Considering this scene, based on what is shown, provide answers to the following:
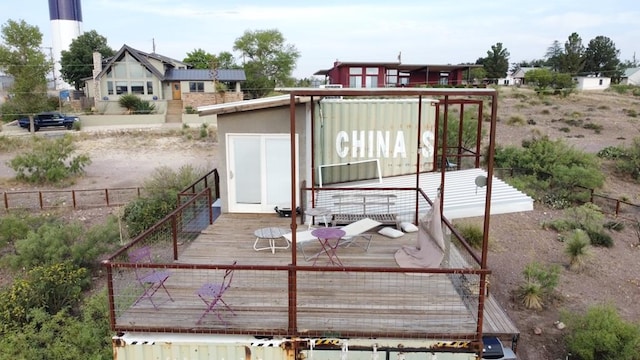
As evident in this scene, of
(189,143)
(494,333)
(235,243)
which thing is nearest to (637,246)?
(494,333)

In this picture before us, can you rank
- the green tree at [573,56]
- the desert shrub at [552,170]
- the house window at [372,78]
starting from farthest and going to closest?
the green tree at [573,56] < the house window at [372,78] < the desert shrub at [552,170]

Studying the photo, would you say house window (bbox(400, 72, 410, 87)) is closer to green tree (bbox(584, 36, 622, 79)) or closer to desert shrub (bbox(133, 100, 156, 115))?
desert shrub (bbox(133, 100, 156, 115))

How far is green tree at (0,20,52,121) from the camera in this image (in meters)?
35.2

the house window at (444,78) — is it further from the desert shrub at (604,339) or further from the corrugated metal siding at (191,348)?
the corrugated metal siding at (191,348)

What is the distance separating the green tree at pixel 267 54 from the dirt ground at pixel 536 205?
30.7m

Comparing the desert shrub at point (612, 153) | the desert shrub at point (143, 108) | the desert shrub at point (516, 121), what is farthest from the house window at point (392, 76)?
the desert shrub at point (612, 153)

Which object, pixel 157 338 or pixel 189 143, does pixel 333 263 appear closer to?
pixel 157 338

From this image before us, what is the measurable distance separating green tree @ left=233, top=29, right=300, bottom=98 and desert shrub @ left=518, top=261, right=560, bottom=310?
5850cm

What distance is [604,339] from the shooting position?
8.35 m

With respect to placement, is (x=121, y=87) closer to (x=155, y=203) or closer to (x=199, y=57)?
(x=199, y=57)

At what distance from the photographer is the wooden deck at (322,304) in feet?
18.6

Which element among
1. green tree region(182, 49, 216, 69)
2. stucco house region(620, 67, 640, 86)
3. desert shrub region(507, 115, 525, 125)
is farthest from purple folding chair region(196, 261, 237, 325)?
stucco house region(620, 67, 640, 86)

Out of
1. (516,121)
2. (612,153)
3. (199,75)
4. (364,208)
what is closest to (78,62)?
(199,75)

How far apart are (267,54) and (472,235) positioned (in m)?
60.0
